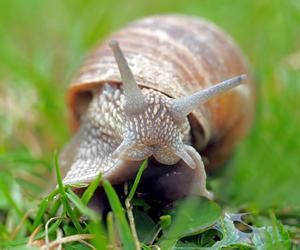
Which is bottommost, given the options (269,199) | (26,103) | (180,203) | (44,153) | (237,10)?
(269,199)

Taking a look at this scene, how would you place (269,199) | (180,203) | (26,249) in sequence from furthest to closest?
(269,199), (180,203), (26,249)

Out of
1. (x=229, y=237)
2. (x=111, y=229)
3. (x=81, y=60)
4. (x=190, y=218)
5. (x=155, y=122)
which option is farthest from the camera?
(x=81, y=60)

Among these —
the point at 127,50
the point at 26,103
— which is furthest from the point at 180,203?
the point at 26,103

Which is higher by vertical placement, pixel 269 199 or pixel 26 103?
pixel 26 103

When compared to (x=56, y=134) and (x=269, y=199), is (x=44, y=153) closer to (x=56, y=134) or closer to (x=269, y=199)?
(x=56, y=134)

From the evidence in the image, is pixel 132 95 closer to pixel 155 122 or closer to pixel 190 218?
pixel 155 122

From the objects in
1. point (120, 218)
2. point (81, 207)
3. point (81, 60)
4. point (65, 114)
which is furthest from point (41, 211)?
point (81, 60)
